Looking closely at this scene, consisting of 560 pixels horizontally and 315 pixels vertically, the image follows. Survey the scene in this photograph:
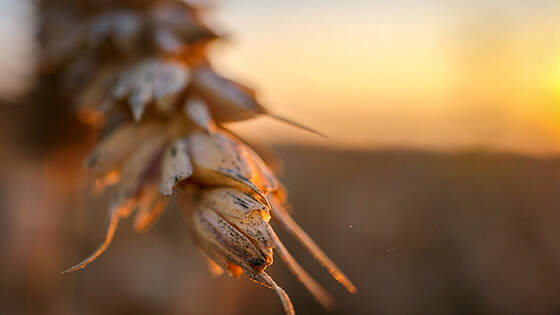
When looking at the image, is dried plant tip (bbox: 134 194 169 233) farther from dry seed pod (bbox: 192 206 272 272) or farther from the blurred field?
the blurred field

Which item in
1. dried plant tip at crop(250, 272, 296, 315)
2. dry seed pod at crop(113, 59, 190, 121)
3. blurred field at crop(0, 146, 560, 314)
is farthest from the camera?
blurred field at crop(0, 146, 560, 314)

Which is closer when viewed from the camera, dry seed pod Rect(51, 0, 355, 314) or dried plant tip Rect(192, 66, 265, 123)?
dry seed pod Rect(51, 0, 355, 314)

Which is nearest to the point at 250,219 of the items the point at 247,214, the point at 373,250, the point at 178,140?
the point at 247,214

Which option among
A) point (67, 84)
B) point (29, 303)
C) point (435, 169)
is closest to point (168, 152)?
point (67, 84)

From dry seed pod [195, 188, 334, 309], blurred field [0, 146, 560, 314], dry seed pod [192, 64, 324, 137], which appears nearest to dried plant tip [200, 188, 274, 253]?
dry seed pod [195, 188, 334, 309]

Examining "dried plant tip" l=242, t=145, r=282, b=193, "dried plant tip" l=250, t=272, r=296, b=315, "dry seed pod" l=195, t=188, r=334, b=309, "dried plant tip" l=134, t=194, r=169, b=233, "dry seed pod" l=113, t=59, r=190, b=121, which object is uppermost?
"dry seed pod" l=113, t=59, r=190, b=121

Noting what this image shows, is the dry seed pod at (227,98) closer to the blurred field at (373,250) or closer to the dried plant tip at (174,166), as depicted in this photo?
the dried plant tip at (174,166)

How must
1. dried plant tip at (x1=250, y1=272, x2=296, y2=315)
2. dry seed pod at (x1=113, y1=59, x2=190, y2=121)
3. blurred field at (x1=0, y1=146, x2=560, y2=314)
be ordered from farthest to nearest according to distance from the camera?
blurred field at (x1=0, y1=146, x2=560, y2=314) → dry seed pod at (x1=113, y1=59, x2=190, y2=121) → dried plant tip at (x1=250, y1=272, x2=296, y2=315)
